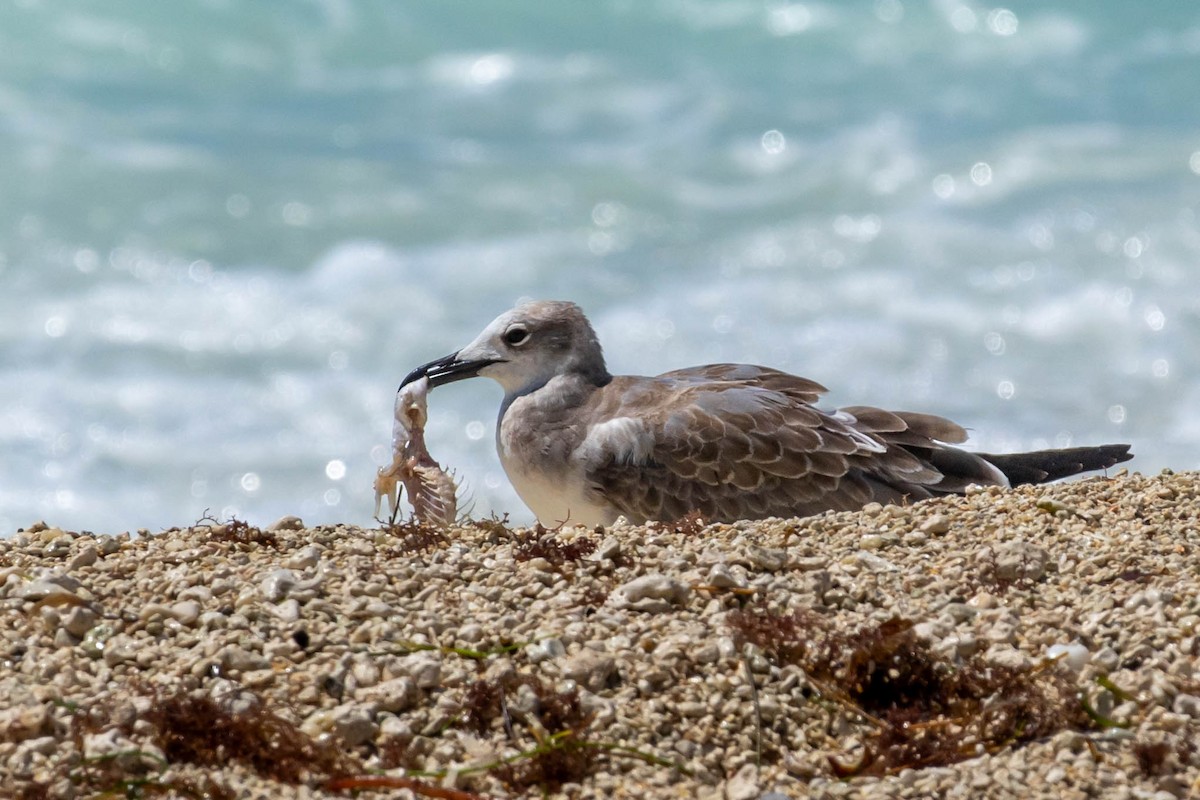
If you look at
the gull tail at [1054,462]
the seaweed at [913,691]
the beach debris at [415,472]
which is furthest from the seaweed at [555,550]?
the gull tail at [1054,462]

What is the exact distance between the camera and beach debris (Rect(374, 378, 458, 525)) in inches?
261

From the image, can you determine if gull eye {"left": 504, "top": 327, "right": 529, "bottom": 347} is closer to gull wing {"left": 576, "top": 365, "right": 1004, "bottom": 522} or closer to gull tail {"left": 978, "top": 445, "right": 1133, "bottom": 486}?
gull wing {"left": 576, "top": 365, "right": 1004, "bottom": 522}

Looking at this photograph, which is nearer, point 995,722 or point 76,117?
point 995,722

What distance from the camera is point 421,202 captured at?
1631cm

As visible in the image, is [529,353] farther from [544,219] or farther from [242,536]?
[544,219]

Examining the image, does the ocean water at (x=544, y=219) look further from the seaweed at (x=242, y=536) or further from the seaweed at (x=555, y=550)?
the seaweed at (x=555, y=550)

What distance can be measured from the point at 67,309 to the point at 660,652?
37.6ft

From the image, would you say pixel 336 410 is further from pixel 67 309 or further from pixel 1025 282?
pixel 1025 282

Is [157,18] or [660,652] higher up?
[157,18]

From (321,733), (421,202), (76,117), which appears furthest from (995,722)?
(76,117)

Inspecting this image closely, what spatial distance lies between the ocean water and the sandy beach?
672cm

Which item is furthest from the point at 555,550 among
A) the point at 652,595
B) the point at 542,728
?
the point at 542,728

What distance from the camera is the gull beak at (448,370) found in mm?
7441

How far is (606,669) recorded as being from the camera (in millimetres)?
4039
